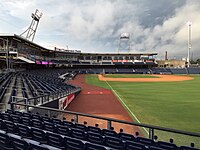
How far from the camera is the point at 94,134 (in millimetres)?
5848

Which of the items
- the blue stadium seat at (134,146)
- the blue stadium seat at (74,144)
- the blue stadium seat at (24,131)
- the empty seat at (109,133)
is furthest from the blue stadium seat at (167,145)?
the blue stadium seat at (24,131)

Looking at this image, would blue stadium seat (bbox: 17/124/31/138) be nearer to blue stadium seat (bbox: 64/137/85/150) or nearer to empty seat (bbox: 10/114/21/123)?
empty seat (bbox: 10/114/21/123)

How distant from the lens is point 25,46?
49.4 meters

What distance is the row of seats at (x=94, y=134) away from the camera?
5016 mm

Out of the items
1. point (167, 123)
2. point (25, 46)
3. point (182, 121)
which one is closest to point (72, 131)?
point (167, 123)

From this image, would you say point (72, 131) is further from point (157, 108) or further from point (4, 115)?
point (157, 108)

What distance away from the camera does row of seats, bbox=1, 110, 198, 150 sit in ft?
16.5

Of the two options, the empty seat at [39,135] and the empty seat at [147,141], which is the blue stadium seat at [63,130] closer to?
the empty seat at [39,135]

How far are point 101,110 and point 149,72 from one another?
215 feet

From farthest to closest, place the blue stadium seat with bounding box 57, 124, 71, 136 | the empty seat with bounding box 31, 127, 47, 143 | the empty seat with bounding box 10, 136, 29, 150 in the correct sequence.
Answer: the blue stadium seat with bounding box 57, 124, 71, 136, the empty seat with bounding box 31, 127, 47, 143, the empty seat with bounding box 10, 136, 29, 150

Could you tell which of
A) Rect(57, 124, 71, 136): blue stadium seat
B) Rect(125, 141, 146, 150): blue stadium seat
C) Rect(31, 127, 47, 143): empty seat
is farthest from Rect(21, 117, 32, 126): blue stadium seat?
Rect(125, 141, 146, 150): blue stadium seat

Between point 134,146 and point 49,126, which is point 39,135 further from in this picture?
point 134,146

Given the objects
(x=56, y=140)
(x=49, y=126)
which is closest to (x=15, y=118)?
(x=49, y=126)

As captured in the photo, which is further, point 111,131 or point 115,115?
point 115,115
